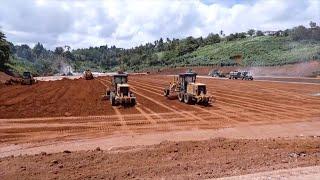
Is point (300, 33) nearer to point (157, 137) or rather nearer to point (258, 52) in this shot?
point (258, 52)

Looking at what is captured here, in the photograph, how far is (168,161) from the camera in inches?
647

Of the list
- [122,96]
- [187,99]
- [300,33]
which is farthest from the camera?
[300,33]

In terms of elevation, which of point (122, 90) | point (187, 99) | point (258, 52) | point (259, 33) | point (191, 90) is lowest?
point (187, 99)

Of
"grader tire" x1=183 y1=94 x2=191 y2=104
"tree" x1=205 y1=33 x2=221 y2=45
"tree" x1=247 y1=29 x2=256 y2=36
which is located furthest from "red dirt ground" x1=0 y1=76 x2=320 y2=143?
"tree" x1=205 y1=33 x2=221 y2=45

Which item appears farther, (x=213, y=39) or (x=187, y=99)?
(x=213, y=39)

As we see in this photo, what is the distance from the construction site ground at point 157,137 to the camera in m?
15.6

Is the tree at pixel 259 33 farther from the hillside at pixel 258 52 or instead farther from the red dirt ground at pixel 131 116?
the red dirt ground at pixel 131 116

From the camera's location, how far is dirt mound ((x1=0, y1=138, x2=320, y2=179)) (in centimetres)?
1485

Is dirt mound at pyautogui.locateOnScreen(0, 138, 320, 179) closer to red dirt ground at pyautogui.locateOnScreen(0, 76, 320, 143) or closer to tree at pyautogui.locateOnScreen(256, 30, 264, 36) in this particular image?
red dirt ground at pyautogui.locateOnScreen(0, 76, 320, 143)

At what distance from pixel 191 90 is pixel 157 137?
13.4 metres

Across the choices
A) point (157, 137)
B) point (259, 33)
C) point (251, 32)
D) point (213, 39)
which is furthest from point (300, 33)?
point (157, 137)

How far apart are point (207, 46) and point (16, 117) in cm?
14753

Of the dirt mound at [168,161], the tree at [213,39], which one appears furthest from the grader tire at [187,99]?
the tree at [213,39]

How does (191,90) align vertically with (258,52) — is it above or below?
below
